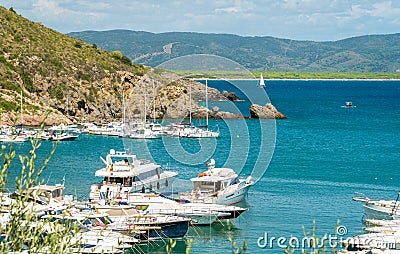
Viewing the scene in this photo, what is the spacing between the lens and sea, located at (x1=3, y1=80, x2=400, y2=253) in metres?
28.5

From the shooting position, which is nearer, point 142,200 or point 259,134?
point 142,200

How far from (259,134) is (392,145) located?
14548mm

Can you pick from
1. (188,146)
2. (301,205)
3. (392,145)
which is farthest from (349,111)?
(301,205)

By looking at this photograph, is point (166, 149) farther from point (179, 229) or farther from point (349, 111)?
point (349, 111)

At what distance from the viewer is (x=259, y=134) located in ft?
237

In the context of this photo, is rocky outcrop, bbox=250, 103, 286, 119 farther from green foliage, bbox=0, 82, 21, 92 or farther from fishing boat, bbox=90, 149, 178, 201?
fishing boat, bbox=90, 149, 178, 201

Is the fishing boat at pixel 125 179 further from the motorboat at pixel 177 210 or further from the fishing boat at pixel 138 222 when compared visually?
the fishing boat at pixel 138 222

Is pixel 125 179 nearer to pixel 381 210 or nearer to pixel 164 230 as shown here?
pixel 164 230

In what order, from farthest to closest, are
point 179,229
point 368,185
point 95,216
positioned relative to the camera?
point 368,185 < point 179,229 < point 95,216

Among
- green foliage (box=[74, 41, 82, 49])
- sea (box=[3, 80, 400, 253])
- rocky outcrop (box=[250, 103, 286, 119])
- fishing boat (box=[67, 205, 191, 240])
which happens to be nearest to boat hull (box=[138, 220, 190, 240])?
fishing boat (box=[67, 205, 191, 240])

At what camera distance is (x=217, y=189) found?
32938mm

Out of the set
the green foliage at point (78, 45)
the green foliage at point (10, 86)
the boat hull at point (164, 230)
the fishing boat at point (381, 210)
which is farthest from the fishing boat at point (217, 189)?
the green foliage at point (78, 45)

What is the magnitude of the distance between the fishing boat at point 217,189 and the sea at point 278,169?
915 mm

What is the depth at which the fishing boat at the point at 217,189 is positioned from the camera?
104ft
